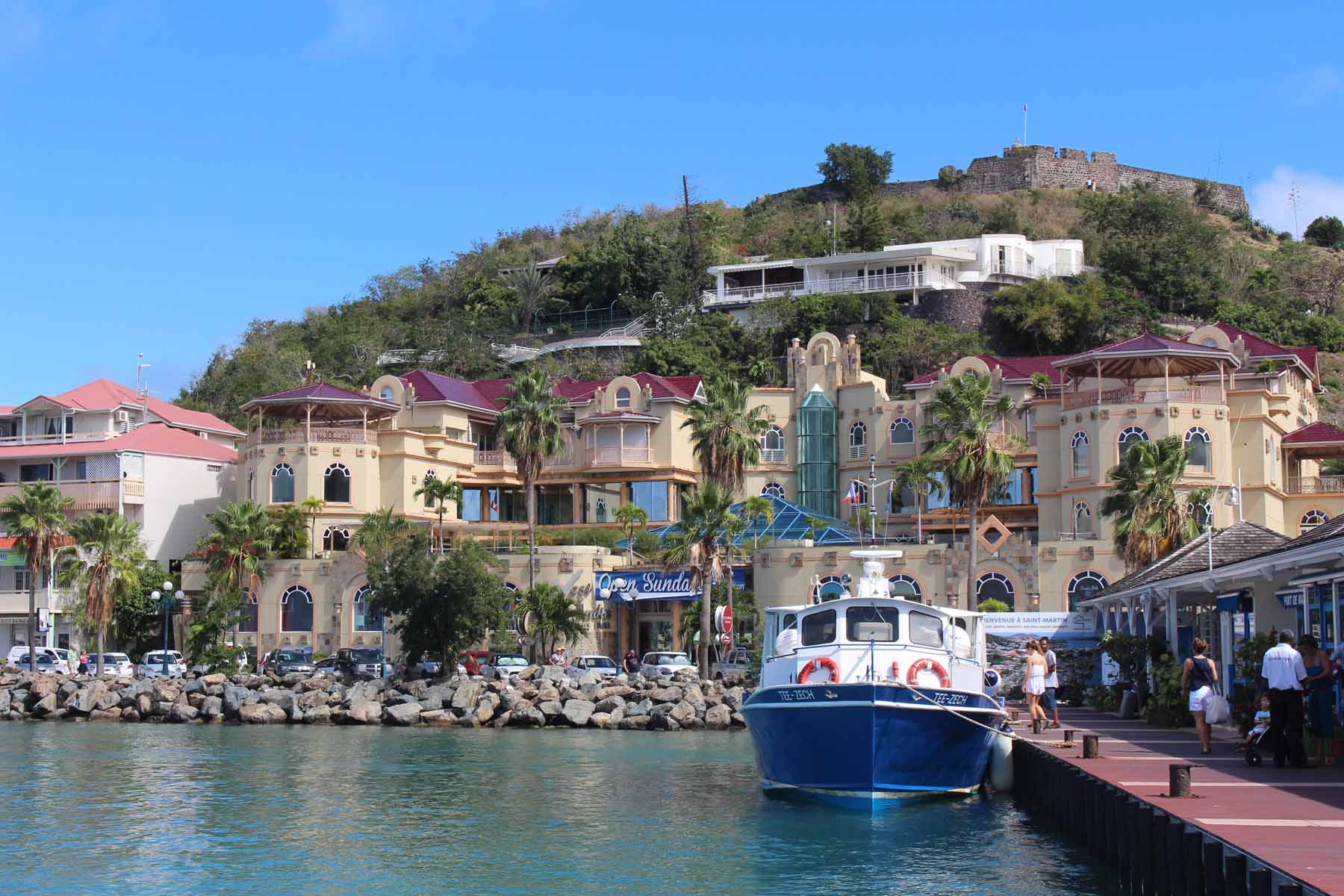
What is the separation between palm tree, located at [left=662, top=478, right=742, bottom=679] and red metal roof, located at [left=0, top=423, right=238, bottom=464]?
28.8 metres

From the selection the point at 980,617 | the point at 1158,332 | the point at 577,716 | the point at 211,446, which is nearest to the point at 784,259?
the point at 1158,332

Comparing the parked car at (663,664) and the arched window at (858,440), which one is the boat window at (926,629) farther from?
the arched window at (858,440)

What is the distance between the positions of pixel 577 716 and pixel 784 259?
6414cm

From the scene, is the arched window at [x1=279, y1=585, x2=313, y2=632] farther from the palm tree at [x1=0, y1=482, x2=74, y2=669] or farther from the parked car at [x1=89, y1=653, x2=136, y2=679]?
the palm tree at [x1=0, y1=482, x2=74, y2=669]

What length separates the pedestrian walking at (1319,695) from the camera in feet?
73.5

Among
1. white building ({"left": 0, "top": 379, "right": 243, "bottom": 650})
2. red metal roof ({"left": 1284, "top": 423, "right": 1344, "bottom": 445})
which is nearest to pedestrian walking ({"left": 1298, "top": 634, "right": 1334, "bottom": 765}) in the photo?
red metal roof ({"left": 1284, "top": 423, "right": 1344, "bottom": 445})

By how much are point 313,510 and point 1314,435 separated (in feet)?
143

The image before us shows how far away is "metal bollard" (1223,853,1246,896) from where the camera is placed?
14.9 metres

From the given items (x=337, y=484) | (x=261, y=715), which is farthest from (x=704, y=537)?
(x=337, y=484)

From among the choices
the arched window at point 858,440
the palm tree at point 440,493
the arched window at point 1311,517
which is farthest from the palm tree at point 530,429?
the arched window at point 1311,517

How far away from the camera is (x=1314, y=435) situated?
68.4 metres

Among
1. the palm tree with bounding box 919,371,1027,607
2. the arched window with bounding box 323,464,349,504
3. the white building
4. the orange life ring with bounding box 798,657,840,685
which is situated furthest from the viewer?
the white building

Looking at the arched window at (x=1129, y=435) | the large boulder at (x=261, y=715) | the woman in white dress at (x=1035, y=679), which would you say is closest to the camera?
the woman in white dress at (x=1035, y=679)

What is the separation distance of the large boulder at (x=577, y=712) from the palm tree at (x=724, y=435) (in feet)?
42.7
